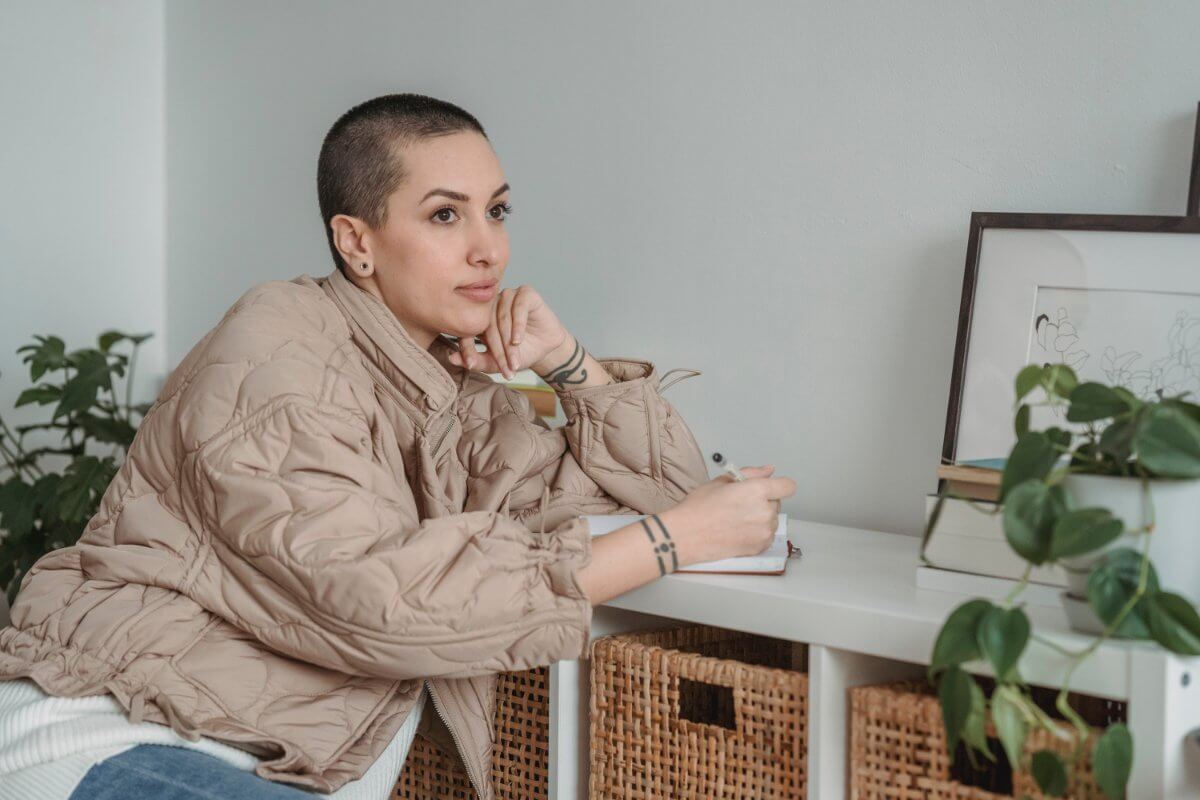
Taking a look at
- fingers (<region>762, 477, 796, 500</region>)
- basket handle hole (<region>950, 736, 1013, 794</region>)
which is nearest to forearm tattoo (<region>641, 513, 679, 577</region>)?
fingers (<region>762, 477, 796, 500</region>)

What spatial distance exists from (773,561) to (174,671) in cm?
64

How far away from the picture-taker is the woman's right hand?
1.39 metres

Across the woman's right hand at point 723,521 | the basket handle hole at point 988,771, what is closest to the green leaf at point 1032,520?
the basket handle hole at point 988,771

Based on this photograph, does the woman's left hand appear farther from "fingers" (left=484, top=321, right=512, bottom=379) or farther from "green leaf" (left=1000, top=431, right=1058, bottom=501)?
"green leaf" (left=1000, top=431, right=1058, bottom=501)

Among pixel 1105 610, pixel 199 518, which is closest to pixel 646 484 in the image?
pixel 199 518

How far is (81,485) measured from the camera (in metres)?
2.15

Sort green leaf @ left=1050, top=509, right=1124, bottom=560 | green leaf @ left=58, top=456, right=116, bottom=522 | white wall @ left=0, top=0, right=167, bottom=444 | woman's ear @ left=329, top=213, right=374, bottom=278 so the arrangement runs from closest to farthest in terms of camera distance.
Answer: green leaf @ left=1050, top=509, right=1124, bottom=560
woman's ear @ left=329, top=213, right=374, bottom=278
green leaf @ left=58, top=456, right=116, bottom=522
white wall @ left=0, top=0, right=167, bottom=444

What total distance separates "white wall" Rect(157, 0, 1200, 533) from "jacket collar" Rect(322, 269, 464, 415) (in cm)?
53

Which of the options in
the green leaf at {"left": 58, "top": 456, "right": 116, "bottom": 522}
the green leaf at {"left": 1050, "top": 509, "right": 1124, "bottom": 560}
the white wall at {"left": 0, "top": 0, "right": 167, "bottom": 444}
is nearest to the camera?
the green leaf at {"left": 1050, "top": 509, "right": 1124, "bottom": 560}

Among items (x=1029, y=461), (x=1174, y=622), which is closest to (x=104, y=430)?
(x=1029, y=461)

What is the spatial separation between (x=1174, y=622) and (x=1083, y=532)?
105mm

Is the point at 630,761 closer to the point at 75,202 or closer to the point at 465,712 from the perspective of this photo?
the point at 465,712

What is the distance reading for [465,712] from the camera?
147 centimetres

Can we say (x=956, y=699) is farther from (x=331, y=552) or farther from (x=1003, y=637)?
(x=331, y=552)
